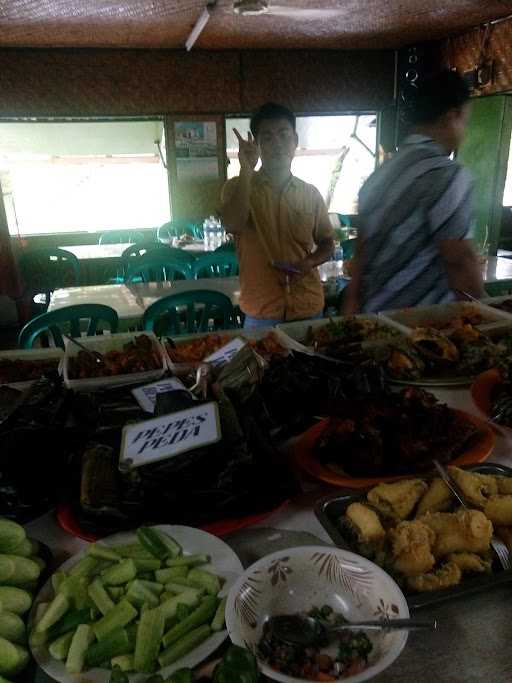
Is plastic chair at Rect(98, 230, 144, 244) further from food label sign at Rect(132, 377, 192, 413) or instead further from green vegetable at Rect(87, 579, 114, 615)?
green vegetable at Rect(87, 579, 114, 615)

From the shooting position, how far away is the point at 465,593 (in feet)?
3.12

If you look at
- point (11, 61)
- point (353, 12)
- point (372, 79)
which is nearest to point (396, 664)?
point (353, 12)

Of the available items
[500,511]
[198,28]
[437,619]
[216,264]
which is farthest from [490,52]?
[437,619]

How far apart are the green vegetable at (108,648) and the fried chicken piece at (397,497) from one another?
583 mm

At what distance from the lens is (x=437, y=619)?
995mm

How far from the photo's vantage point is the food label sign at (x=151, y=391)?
63.0 inches

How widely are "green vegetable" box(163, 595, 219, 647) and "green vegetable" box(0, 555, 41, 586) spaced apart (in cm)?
31

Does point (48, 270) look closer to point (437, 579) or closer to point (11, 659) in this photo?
point (11, 659)

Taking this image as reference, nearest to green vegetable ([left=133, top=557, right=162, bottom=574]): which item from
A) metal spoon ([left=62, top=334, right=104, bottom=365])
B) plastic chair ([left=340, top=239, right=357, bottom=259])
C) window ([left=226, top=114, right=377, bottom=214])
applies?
metal spoon ([left=62, top=334, right=104, bottom=365])

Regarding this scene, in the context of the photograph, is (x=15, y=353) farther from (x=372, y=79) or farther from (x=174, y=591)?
(x=372, y=79)

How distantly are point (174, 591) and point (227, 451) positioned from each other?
0.37 metres

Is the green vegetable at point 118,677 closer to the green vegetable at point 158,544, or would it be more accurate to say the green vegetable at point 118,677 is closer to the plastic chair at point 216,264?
the green vegetable at point 158,544

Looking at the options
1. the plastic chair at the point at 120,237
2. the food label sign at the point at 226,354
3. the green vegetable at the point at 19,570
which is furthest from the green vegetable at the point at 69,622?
the plastic chair at the point at 120,237

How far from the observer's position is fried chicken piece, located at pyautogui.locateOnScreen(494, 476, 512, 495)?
1.17m
